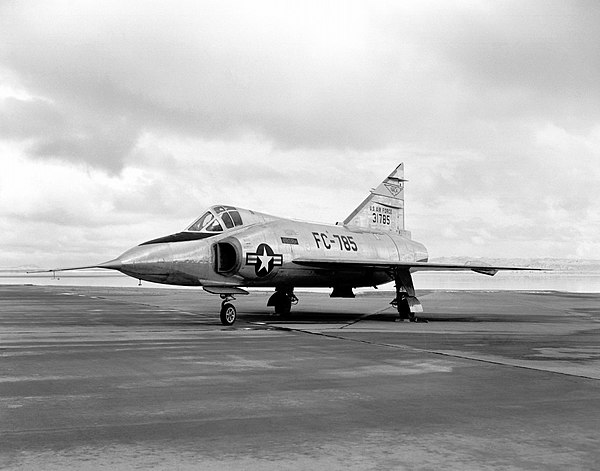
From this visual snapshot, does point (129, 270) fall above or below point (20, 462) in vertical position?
above

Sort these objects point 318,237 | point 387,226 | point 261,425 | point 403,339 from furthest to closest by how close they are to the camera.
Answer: point 387,226 → point 318,237 → point 403,339 → point 261,425

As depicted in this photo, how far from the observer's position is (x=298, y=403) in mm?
6297

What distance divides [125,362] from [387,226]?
16.7m

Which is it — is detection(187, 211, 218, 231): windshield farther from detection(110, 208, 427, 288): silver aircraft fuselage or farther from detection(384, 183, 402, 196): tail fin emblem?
detection(384, 183, 402, 196): tail fin emblem

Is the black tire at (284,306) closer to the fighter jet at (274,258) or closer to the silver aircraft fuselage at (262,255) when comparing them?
the fighter jet at (274,258)

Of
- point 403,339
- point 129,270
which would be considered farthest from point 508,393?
point 129,270

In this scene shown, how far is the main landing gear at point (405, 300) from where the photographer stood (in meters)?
19.2

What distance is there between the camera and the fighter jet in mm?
15438

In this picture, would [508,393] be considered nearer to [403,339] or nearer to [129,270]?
[403,339]

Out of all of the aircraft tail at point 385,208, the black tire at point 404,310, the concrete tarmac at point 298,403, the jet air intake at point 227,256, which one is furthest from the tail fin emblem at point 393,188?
the concrete tarmac at point 298,403

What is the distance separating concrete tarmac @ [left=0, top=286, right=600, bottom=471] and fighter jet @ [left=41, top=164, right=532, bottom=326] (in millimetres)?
2879

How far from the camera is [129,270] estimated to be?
14.7 m

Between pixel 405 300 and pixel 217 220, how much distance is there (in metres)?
5.92

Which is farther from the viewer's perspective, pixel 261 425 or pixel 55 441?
pixel 261 425
